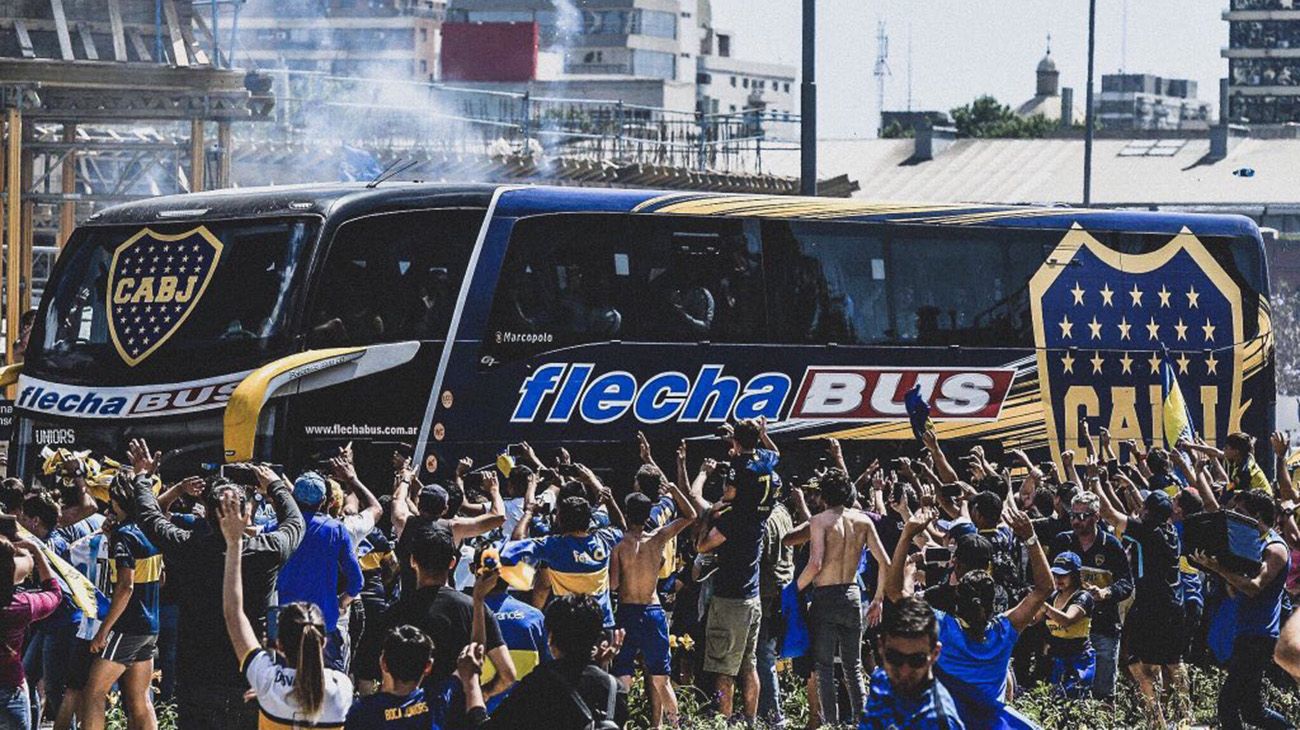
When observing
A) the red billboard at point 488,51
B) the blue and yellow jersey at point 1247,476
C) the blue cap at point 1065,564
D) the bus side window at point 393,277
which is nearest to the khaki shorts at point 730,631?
the blue cap at point 1065,564

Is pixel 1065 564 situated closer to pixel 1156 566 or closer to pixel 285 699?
pixel 1156 566

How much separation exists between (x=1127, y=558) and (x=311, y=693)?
22.1 ft

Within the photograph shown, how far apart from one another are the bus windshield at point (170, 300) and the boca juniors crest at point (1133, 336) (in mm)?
7539

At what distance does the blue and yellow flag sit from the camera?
20.0 meters

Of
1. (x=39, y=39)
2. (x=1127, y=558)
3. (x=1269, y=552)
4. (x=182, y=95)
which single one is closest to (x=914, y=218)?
(x=1127, y=558)

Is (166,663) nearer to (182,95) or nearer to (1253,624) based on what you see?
(1253,624)

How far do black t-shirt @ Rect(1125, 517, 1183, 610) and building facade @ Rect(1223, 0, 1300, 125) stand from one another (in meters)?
119

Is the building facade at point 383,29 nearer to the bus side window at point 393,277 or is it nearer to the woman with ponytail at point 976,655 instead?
the bus side window at point 393,277

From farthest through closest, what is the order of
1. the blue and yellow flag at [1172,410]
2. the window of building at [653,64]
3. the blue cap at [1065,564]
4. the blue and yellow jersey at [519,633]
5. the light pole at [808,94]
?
the window of building at [653,64], the light pole at [808,94], the blue and yellow flag at [1172,410], the blue cap at [1065,564], the blue and yellow jersey at [519,633]

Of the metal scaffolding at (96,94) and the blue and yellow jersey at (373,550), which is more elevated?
the metal scaffolding at (96,94)

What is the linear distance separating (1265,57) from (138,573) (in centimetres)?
12458

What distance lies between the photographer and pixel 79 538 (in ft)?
37.3

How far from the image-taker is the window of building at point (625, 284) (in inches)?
656

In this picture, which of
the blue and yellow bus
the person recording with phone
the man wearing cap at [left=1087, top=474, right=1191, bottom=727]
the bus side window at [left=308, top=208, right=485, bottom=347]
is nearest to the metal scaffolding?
the blue and yellow bus
